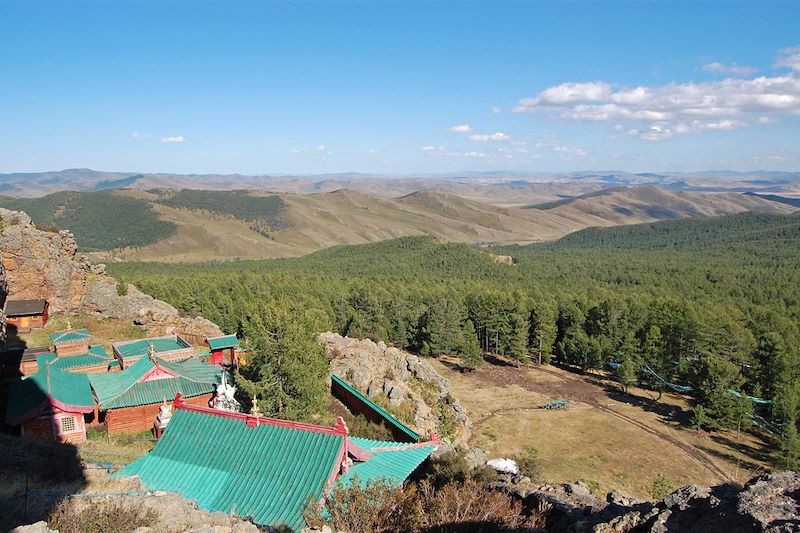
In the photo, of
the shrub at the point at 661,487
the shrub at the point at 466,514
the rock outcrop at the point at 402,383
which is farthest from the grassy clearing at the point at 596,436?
the shrub at the point at 466,514

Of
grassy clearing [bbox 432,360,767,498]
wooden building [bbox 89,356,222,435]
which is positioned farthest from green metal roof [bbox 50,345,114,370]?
grassy clearing [bbox 432,360,767,498]

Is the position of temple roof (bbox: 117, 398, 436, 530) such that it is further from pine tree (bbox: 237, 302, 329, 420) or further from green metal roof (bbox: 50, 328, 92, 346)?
green metal roof (bbox: 50, 328, 92, 346)

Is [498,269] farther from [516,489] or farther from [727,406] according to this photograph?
[516,489]

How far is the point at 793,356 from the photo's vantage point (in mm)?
56344

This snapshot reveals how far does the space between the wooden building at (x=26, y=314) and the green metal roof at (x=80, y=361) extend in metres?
15.3

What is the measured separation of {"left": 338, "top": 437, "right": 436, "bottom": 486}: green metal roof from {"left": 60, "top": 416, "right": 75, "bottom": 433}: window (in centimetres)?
1895

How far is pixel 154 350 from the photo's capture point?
36.2 metres

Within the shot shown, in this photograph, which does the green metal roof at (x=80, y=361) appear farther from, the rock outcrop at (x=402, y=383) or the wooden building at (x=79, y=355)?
the rock outcrop at (x=402, y=383)

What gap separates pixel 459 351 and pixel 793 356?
41.0 m

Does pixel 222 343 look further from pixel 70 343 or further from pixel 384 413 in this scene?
pixel 384 413

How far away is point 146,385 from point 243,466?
691 inches

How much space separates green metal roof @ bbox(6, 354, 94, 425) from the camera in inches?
1046

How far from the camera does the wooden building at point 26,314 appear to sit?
46500 mm

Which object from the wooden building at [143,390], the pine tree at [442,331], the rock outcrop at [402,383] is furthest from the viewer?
the pine tree at [442,331]
